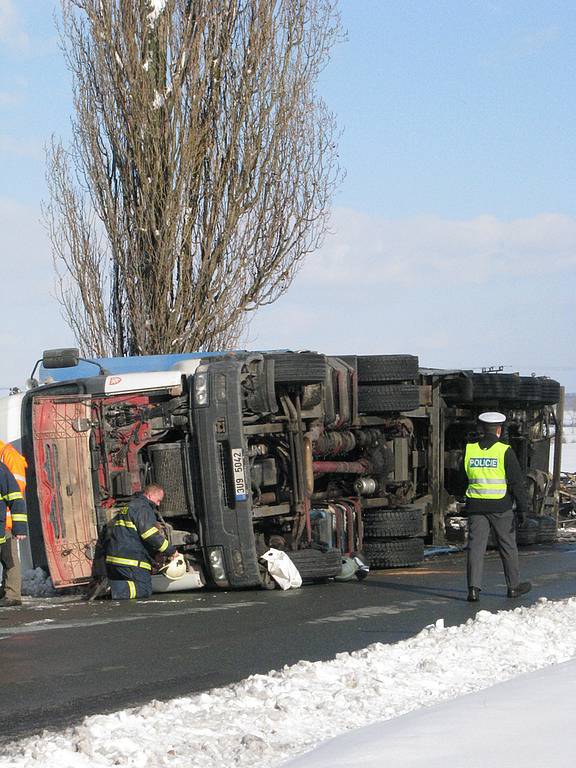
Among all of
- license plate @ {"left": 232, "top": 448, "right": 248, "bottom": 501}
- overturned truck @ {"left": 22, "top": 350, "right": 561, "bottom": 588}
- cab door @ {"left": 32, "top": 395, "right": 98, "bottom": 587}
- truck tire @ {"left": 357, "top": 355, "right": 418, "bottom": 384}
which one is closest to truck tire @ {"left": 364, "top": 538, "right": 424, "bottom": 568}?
overturned truck @ {"left": 22, "top": 350, "right": 561, "bottom": 588}

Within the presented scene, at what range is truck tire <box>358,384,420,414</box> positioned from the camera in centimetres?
1379

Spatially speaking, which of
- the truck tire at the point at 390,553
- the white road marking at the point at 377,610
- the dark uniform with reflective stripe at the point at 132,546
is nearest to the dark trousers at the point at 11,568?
the dark uniform with reflective stripe at the point at 132,546

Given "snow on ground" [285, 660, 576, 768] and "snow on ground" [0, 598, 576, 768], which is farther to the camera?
"snow on ground" [0, 598, 576, 768]

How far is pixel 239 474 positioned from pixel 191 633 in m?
2.58

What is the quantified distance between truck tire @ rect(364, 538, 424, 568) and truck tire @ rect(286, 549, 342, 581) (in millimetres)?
1461

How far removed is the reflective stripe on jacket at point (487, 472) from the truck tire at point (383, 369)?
299 centimetres

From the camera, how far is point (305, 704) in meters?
6.24

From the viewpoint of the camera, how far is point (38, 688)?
23.5 feet

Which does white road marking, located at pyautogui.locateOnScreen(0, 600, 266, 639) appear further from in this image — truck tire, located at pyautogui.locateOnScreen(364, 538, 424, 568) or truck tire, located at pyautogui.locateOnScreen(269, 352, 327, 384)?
truck tire, located at pyautogui.locateOnScreen(364, 538, 424, 568)

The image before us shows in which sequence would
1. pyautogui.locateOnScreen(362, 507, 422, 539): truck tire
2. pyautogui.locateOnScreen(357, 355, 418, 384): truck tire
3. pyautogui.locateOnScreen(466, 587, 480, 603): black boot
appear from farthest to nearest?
pyautogui.locateOnScreen(357, 355, 418, 384): truck tire
pyautogui.locateOnScreen(362, 507, 422, 539): truck tire
pyautogui.locateOnScreen(466, 587, 480, 603): black boot

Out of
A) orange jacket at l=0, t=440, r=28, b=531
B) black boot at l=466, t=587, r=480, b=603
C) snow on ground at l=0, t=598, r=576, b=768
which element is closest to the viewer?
snow on ground at l=0, t=598, r=576, b=768

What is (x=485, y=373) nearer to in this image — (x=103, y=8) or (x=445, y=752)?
(x=103, y=8)

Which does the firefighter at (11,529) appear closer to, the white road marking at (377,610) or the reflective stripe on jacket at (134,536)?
the reflective stripe on jacket at (134,536)

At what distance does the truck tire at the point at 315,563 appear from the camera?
12.0 metres
